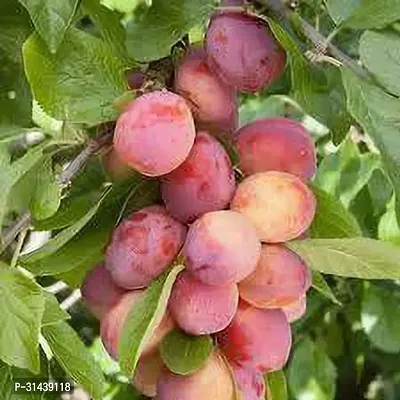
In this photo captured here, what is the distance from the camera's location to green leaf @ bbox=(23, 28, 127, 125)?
0.75 m

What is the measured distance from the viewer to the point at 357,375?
1888mm

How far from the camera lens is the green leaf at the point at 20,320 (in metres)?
0.71

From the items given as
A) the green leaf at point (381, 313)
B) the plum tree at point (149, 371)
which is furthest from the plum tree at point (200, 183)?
the green leaf at point (381, 313)

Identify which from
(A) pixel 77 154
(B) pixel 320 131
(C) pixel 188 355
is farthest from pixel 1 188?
(B) pixel 320 131

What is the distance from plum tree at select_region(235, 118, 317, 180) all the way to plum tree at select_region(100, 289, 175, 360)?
0.12 m

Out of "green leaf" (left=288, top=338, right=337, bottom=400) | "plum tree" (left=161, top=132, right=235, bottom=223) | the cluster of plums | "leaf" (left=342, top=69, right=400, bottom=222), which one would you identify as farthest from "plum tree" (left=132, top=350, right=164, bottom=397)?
"green leaf" (left=288, top=338, right=337, bottom=400)

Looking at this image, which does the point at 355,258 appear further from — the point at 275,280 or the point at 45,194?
the point at 45,194

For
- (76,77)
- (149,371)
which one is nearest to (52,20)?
(76,77)

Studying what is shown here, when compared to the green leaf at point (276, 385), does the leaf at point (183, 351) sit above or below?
above

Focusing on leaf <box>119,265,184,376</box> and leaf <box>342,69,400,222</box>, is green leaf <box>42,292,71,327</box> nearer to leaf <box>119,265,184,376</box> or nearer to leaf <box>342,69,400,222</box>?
leaf <box>119,265,184,376</box>

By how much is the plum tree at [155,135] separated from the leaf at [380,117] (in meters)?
0.11

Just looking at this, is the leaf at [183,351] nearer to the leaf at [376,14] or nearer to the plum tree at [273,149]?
the plum tree at [273,149]

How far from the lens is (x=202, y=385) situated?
2.39 ft

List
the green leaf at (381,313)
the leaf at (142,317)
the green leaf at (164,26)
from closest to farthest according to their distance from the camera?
the leaf at (142,317) → the green leaf at (164,26) → the green leaf at (381,313)
